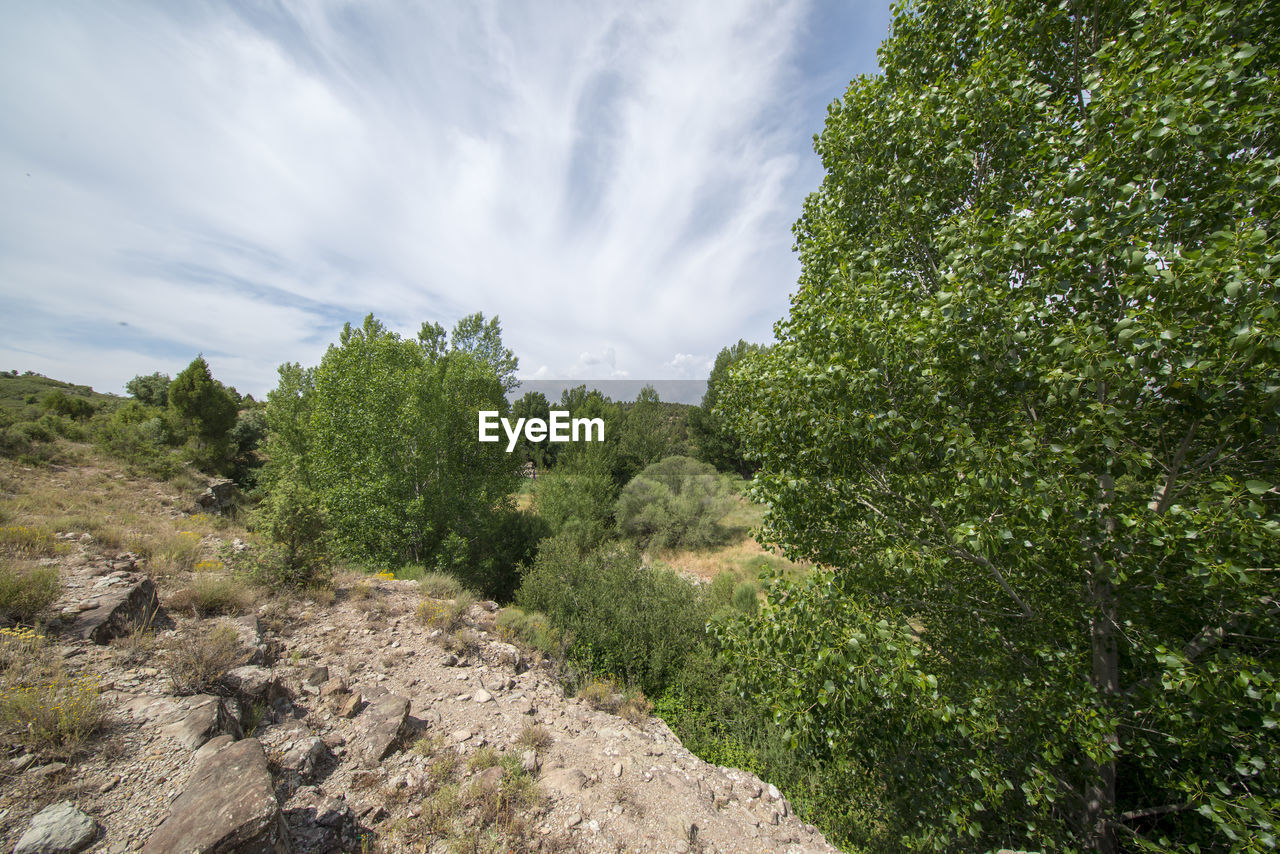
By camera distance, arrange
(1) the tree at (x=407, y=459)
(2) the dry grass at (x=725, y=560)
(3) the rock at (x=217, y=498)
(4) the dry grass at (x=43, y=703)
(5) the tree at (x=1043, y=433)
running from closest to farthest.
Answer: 1. (5) the tree at (x=1043, y=433)
2. (4) the dry grass at (x=43, y=703)
3. (1) the tree at (x=407, y=459)
4. (3) the rock at (x=217, y=498)
5. (2) the dry grass at (x=725, y=560)

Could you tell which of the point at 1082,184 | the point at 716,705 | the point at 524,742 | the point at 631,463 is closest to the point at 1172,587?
the point at 1082,184

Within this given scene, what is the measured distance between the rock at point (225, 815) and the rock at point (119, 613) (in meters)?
2.73

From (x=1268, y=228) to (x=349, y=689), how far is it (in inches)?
324

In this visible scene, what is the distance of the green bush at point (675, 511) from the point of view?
20125mm

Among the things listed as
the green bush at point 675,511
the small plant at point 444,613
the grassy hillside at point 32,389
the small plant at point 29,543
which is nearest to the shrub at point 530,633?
the small plant at point 444,613

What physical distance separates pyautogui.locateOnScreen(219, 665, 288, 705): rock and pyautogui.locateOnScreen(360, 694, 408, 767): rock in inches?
36.6

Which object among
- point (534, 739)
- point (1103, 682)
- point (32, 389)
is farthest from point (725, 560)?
point (32, 389)

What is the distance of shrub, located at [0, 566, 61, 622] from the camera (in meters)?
4.07

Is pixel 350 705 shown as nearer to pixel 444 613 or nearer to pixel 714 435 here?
pixel 444 613

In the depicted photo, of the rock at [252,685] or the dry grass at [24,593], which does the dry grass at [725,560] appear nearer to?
the rock at [252,685]

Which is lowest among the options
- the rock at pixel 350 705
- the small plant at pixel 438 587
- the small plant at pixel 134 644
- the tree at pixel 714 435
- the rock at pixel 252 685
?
the small plant at pixel 438 587

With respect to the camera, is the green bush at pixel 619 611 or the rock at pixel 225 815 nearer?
the rock at pixel 225 815

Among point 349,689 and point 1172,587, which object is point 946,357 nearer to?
point 1172,587

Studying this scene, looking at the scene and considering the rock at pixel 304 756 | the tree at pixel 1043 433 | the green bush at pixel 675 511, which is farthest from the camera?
the green bush at pixel 675 511
